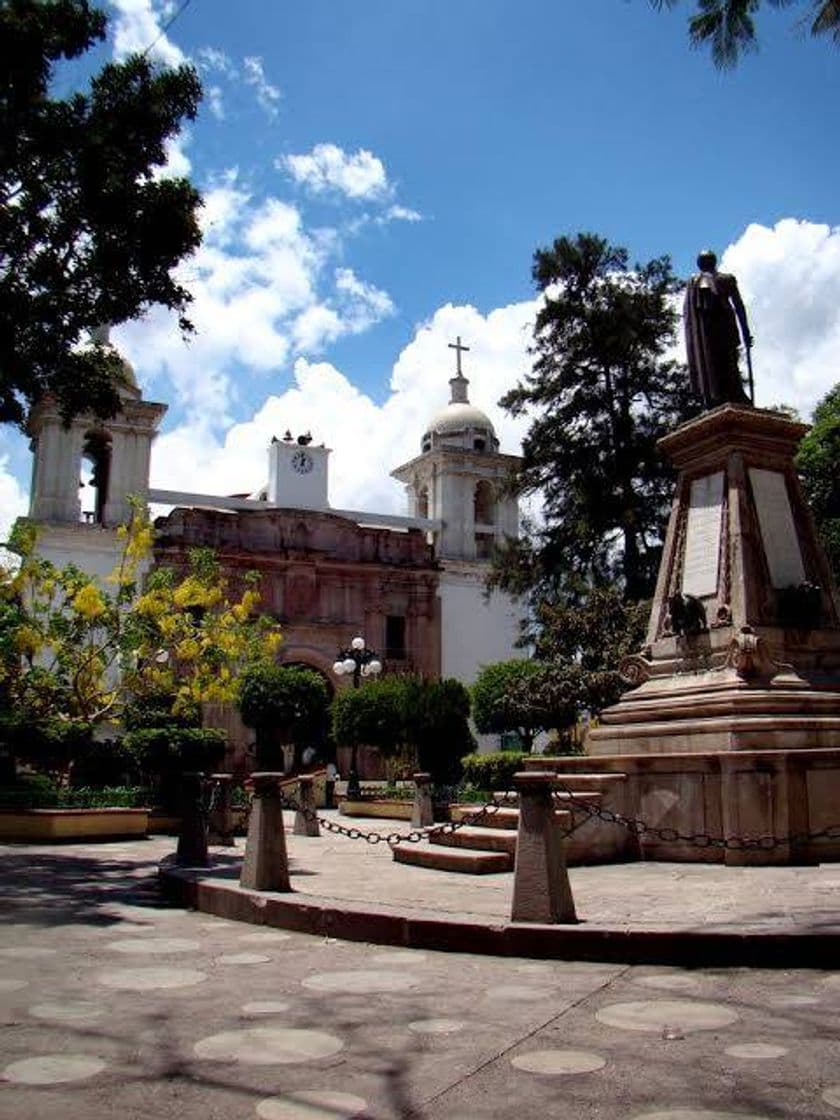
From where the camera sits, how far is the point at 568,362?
1049 inches

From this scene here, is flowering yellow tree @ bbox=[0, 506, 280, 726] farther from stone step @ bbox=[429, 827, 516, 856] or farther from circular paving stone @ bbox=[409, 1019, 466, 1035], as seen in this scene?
circular paving stone @ bbox=[409, 1019, 466, 1035]

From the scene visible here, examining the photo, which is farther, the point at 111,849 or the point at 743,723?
the point at 111,849

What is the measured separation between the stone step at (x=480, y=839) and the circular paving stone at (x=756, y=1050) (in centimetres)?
510

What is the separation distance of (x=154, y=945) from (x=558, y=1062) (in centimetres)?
299

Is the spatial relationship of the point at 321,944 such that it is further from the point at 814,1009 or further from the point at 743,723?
the point at 743,723

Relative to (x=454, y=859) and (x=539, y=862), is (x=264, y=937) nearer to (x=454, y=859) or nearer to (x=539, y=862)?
(x=539, y=862)

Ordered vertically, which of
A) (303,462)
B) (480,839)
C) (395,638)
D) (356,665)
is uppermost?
(303,462)

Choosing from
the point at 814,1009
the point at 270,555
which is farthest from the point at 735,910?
the point at 270,555

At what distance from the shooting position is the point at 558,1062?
338 centimetres

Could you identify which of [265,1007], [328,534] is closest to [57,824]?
[265,1007]

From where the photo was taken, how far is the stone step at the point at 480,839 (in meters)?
8.82

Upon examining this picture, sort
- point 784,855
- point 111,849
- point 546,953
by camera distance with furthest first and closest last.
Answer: point 111,849, point 784,855, point 546,953

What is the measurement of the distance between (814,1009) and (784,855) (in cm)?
414

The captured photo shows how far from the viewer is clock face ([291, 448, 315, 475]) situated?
122 ft
